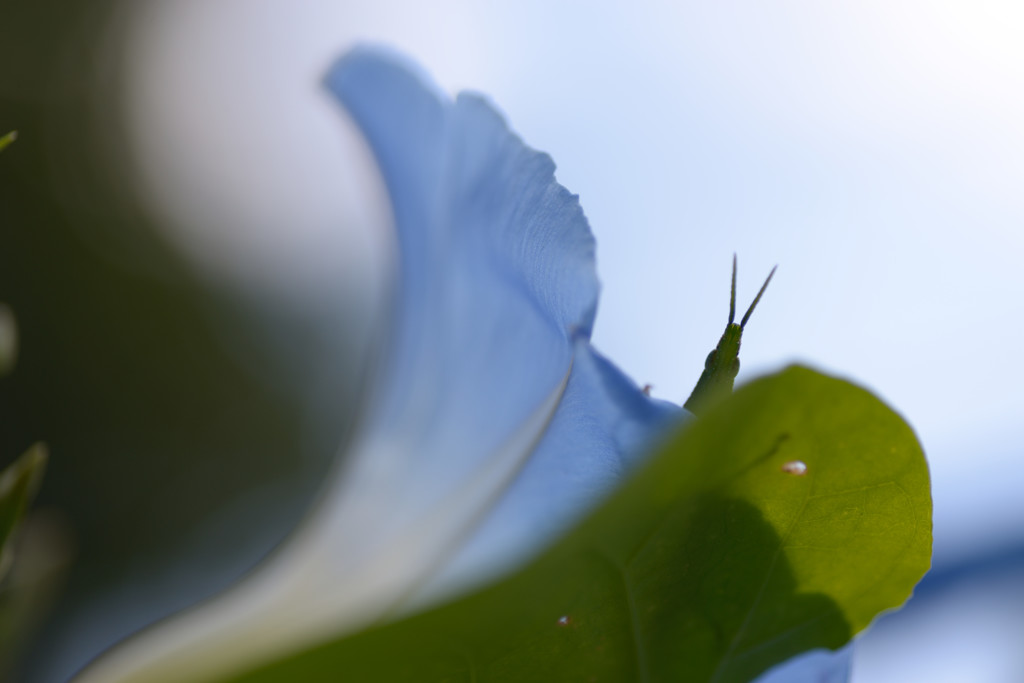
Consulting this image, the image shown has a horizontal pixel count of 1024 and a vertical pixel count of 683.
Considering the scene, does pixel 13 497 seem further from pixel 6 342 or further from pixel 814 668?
pixel 814 668

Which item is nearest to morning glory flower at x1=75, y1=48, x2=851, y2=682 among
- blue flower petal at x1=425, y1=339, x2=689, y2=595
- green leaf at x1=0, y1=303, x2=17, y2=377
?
blue flower petal at x1=425, y1=339, x2=689, y2=595

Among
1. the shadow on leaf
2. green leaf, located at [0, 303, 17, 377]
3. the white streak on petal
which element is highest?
the shadow on leaf

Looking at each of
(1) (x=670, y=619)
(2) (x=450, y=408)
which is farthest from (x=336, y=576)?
(1) (x=670, y=619)

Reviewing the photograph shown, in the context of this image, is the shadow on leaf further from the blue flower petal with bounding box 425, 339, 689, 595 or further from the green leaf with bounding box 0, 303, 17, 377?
the green leaf with bounding box 0, 303, 17, 377

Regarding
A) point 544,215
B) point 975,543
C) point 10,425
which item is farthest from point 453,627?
point 10,425

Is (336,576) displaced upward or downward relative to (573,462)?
downward

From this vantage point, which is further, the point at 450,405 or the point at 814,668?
the point at 450,405
